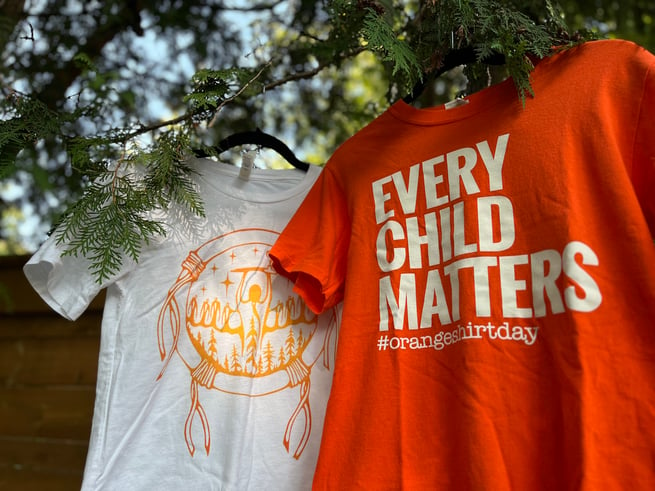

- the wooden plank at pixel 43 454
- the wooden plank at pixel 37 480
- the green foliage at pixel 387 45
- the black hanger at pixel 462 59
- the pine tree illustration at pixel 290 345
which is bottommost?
the wooden plank at pixel 37 480

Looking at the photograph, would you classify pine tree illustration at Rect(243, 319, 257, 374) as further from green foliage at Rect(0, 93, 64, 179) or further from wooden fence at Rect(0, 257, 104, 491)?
wooden fence at Rect(0, 257, 104, 491)

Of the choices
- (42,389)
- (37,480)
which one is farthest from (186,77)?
(37,480)

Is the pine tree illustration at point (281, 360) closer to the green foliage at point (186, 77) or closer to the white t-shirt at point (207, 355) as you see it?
the white t-shirt at point (207, 355)

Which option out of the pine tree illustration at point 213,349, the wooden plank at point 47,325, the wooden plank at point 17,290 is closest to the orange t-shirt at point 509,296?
the pine tree illustration at point 213,349

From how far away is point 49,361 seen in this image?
5.31ft

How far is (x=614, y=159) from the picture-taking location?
2.57ft

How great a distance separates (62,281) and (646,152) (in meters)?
0.98

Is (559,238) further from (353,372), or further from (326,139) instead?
(326,139)

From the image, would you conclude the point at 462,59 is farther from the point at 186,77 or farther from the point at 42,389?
the point at 42,389

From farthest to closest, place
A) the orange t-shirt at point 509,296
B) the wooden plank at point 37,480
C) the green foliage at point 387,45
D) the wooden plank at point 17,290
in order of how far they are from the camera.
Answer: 1. the wooden plank at point 17,290
2. the wooden plank at point 37,480
3. the green foliage at point 387,45
4. the orange t-shirt at point 509,296

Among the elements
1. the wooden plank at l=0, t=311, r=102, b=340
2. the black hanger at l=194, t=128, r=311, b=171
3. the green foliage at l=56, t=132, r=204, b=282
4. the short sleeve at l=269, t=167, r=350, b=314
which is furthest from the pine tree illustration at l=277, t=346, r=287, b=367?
the wooden plank at l=0, t=311, r=102, b=340

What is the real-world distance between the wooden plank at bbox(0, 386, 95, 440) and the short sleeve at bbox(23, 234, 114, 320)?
551mm

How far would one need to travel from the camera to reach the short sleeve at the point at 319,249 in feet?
3.43

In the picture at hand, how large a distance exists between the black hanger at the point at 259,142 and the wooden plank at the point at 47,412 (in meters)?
0.79
